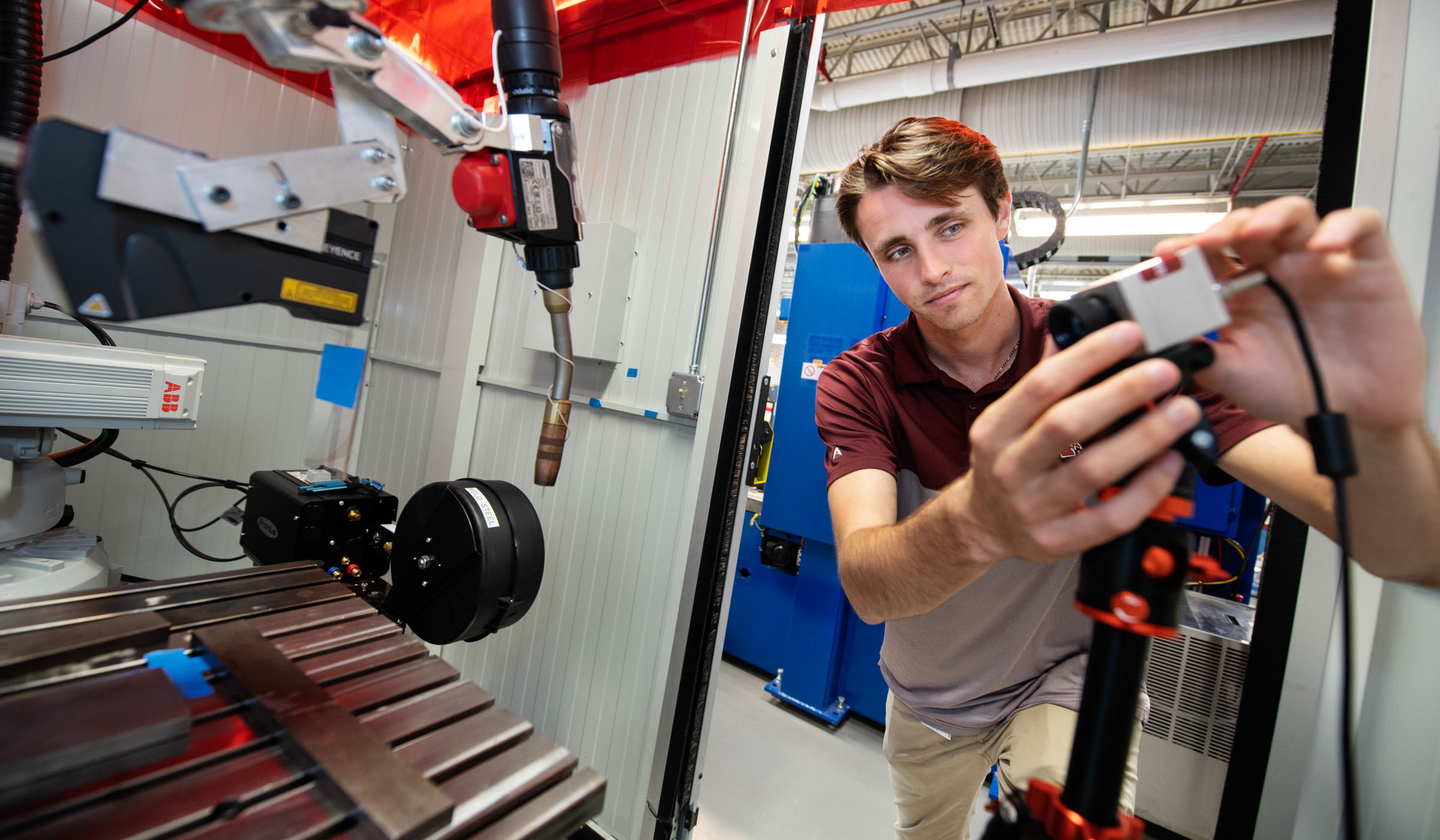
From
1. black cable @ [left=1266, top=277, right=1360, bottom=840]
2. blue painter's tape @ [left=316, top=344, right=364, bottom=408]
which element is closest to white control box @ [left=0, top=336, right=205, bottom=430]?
blue painter's tape @ [left=316, top=344, right=364, bottom=408]

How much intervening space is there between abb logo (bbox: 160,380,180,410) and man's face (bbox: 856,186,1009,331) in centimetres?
172

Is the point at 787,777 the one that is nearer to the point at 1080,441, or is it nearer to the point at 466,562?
the point at 466,562

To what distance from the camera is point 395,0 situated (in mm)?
1948

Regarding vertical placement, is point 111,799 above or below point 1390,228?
below

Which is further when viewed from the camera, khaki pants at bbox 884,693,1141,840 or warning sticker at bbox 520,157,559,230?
khaki pants at bbox 884,693,1141,840

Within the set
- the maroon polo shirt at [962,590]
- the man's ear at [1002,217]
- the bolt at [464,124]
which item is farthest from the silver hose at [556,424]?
the man's ear at [1002,217]

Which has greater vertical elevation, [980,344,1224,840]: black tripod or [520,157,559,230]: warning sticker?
[520,157,559,230]: warning sticker

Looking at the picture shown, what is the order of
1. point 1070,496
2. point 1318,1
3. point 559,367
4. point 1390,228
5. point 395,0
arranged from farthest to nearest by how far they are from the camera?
point 1318,1 < point 395,0 < point 559,367 < point 1390,228 < point 1070,496

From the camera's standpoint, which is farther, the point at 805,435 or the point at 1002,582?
the point at 805,435

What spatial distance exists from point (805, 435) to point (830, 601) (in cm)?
69

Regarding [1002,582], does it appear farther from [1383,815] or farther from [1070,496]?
[1070,496]

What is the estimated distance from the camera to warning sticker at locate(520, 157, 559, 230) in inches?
35.1

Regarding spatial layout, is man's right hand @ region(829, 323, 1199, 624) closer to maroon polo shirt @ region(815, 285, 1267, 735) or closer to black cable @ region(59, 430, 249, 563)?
maroon polo shirt @ region(815, 285, 1267, 735)

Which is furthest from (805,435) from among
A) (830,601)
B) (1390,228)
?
(1390,228)
